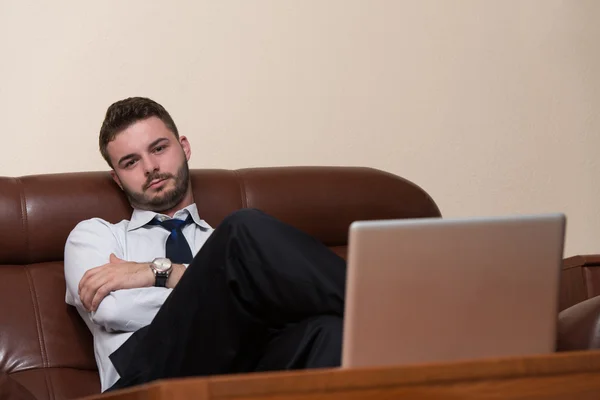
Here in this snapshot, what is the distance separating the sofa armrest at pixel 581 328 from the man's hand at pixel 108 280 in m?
0.92

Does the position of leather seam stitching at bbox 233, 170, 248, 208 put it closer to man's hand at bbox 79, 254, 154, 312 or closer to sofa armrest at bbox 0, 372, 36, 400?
man's hand at bbox 79, 254, 154, 312

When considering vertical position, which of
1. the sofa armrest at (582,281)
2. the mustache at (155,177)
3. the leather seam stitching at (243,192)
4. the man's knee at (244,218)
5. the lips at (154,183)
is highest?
the man's knee at (244,218)

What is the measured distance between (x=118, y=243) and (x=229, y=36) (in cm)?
83

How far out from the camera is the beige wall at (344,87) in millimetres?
2680

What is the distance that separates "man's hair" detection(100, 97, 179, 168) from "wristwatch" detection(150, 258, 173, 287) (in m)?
0.42

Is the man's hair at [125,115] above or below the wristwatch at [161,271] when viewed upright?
above

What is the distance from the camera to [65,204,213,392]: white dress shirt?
2.07 metres

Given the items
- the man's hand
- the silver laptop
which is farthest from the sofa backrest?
the silver laptop

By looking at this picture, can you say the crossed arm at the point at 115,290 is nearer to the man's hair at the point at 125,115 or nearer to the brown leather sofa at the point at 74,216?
the brown leather sofa at the point at 74,216

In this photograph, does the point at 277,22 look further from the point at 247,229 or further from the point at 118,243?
the point at 247,229

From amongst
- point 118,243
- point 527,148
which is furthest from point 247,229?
point 527,148

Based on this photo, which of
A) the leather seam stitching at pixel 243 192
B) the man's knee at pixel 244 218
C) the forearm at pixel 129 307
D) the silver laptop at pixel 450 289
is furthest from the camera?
the leather seam stitching at pixel 243 192

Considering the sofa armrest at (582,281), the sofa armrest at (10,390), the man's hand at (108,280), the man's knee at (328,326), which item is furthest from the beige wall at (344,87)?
the man's knee at (328,326)

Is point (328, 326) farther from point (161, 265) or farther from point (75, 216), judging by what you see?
point (75, 216)
